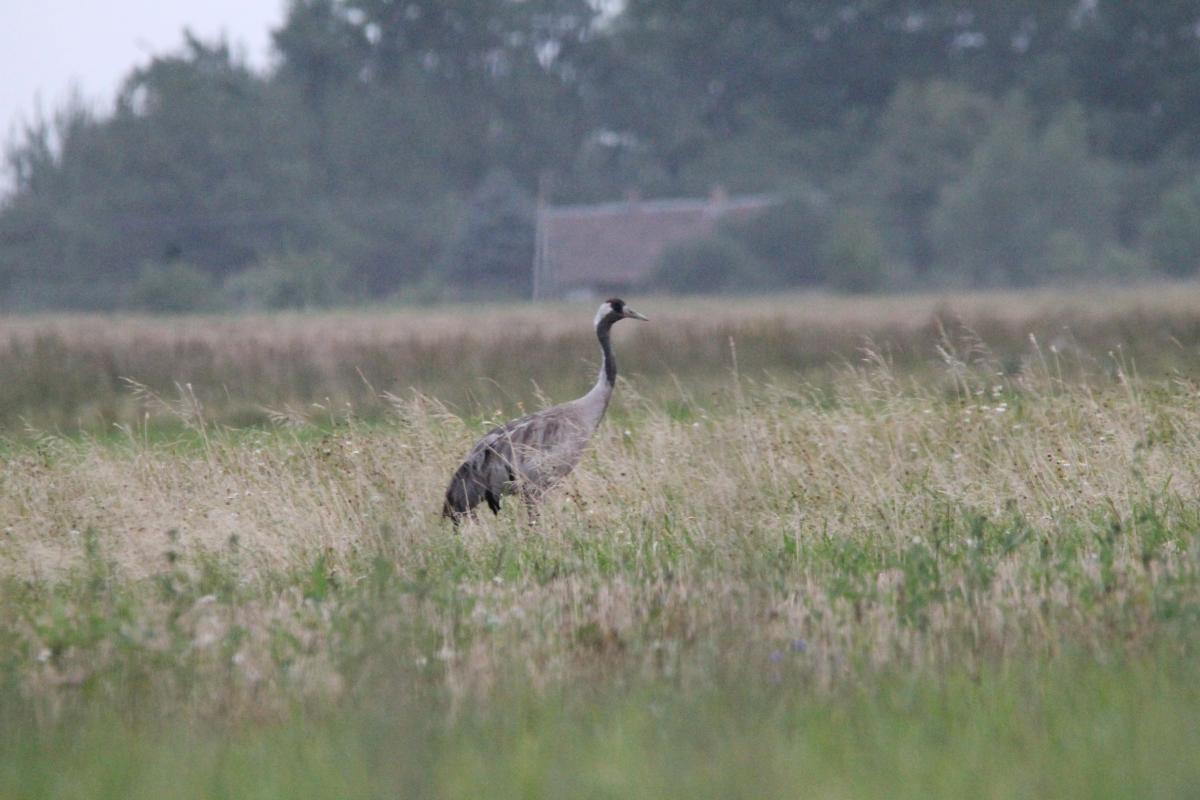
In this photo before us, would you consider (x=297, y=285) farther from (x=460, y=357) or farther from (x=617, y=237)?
(x=460, y=357)

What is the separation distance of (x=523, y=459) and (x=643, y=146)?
5571cm

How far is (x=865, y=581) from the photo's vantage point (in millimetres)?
7535

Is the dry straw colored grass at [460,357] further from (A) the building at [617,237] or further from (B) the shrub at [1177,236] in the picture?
(A) the building at [617,237]

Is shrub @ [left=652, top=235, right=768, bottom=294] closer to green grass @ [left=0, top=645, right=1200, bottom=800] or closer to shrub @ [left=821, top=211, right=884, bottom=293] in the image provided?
shrub @ [left=821, top=211, right=884, bottom=293]

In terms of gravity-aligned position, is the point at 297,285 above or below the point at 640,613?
above

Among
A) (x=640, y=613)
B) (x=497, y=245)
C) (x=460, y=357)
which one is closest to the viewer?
(x=640, y=613)

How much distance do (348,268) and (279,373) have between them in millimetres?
36062

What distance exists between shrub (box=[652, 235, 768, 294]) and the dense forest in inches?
3.6

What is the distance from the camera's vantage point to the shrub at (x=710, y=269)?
165ft

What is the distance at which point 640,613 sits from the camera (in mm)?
7043

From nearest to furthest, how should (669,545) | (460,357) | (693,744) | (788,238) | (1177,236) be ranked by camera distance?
(693,744)
(669,545)
(460,357)
(1177,236)
(788,238)

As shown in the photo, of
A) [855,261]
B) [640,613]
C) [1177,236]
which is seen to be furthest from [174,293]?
[640,613]

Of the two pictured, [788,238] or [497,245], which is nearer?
[788,238]

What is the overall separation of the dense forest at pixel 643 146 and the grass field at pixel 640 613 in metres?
36.5
